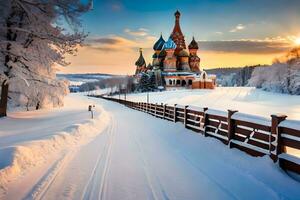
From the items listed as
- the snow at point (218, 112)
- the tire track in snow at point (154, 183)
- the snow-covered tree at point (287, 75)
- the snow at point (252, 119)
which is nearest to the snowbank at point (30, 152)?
the tire track in snow at point (154, 183)

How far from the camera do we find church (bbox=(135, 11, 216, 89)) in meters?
88.6

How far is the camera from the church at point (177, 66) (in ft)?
291

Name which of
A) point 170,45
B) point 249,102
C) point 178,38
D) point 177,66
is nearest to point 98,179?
point 249,102

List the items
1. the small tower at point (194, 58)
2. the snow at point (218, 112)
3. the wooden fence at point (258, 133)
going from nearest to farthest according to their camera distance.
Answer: the wooden fence at point (258, 133) → the snow at point (218, 112) → the small tower at point (194, 58)

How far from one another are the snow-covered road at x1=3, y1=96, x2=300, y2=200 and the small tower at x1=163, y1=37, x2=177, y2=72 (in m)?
82.6

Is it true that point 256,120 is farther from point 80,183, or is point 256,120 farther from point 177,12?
point 177,12

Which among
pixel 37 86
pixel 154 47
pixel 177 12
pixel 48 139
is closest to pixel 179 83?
pixel 154 47

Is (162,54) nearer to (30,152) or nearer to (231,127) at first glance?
(231,127)

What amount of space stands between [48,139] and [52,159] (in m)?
1.68

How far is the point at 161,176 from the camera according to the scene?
6.48 m

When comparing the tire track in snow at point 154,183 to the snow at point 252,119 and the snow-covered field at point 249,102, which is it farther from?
the snow-covered field at point 249,102

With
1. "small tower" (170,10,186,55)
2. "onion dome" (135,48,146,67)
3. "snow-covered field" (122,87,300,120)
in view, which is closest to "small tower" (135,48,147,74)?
"onion dome" (135,48,146,67)

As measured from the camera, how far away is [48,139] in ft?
31.2

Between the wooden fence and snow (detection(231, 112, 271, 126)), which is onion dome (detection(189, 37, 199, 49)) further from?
snow (detection(231, 112, 271, 126))
